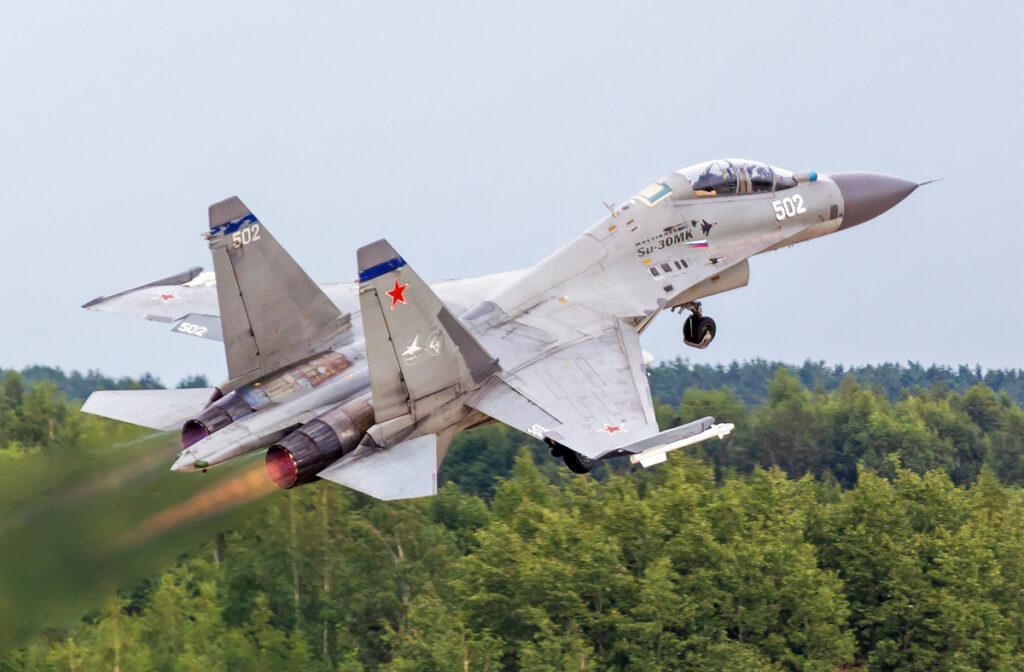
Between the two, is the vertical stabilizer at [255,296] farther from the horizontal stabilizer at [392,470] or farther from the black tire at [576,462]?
the black tire at [576,462]

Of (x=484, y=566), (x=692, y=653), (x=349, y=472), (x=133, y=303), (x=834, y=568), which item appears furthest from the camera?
(x=834, y=568)

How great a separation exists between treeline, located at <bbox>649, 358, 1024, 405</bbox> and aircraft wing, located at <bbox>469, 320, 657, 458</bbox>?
113 m

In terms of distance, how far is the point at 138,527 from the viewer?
79.6ft

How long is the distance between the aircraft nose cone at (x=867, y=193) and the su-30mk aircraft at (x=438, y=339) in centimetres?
115

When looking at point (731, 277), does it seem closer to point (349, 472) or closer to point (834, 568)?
point (349, 472)

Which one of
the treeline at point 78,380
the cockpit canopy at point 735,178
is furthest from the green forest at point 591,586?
the treeline at point 78,380

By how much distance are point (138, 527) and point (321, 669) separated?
19.1 meters

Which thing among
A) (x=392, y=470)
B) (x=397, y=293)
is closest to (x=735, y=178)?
(x=397, y=293)

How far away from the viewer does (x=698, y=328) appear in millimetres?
23641

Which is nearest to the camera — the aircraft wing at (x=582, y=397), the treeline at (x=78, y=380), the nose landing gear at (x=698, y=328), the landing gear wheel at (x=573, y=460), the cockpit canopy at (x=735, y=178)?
the aircraft wing at (x=582, y=397)

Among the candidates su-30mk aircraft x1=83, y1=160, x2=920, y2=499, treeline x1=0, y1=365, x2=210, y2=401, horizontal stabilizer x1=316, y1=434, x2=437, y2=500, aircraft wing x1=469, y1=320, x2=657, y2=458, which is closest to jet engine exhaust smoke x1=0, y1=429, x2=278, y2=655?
A: su-30mk aircraft x1=83, y1=160, x2=920, y2=499

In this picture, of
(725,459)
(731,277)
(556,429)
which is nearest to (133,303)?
(556,429)

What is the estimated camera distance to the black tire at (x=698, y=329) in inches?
932

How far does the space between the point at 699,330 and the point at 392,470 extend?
25.4ft
